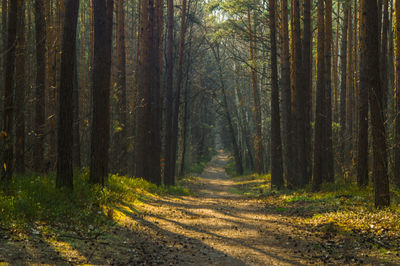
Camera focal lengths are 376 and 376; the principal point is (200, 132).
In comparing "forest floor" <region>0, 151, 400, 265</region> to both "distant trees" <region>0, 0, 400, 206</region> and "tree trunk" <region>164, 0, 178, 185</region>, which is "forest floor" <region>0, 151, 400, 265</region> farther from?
"tree trunk" <region>164, 0, 178, 185</region>

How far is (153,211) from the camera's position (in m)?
10.5

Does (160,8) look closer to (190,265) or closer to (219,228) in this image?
(219,228)

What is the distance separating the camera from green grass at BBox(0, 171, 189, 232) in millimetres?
6261

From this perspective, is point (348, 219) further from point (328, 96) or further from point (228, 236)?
point (328, 96)

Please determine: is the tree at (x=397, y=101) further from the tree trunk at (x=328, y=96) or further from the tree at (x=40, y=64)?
the tree at (x=40, y=64)

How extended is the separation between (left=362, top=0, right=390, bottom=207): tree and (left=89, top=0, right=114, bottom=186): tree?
7.03 m

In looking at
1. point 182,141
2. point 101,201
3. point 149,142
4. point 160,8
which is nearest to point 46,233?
point 101,201

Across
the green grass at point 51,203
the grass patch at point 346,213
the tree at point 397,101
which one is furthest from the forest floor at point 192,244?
the tree at point 397,101

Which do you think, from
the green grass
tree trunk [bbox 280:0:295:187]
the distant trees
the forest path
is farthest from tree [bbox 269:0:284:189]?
the green grass

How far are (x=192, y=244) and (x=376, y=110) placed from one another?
16.4 feet

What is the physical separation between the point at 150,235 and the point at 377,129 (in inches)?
215

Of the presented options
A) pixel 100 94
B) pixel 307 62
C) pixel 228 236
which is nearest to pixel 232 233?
pixel 228 236

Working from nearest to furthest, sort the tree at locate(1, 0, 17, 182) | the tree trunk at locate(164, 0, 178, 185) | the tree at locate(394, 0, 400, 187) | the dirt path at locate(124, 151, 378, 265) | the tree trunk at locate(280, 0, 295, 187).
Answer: the dirt path at locate(124, 151, 378, 265) → the tree at locate(1, 0, 17, 182) → the tree at locate(394, 0, 400, 187) → the tree trunk at locate(280, 0, 295, 187) → the tree trunk at locate(164, 0, 178, 185)

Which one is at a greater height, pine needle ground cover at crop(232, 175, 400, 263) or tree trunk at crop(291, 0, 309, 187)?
tree trunk at crop(291, 0, 309, 187)
